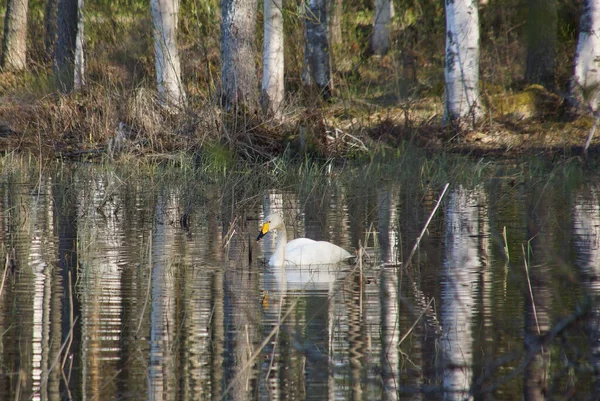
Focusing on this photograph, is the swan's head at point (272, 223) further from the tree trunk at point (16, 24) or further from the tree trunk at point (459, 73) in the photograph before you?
the tree trunk at point (16, 24)

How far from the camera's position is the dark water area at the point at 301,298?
12.4 feet

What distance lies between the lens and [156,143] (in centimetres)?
1396

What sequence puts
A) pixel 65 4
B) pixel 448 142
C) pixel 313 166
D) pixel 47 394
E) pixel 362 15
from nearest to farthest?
pixel 47 394 < pixel 313 166 < pixel 448 142 < pixel 65 4 < pixel 362 15

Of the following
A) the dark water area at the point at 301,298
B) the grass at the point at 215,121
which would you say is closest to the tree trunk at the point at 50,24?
the grass at the point at 215,121

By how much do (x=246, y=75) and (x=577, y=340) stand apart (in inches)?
455

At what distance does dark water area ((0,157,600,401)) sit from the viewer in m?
3.77

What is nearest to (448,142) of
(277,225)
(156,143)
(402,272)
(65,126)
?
(156,143)

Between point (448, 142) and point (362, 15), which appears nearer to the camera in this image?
point (448, 142)

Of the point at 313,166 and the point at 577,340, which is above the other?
the point at 313,166

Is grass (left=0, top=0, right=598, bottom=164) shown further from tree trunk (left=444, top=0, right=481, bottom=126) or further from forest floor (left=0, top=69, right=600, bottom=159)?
tree trunk (left=444, top=0, right=481, bottom=126)

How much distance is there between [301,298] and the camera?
588 centimetres

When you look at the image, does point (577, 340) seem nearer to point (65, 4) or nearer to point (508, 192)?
point (508, 192)

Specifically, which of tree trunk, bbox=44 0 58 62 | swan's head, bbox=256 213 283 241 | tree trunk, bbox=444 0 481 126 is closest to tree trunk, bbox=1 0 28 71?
tree trunk, bbox=44 0 58 62

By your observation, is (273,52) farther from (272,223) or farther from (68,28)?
(272,223)
